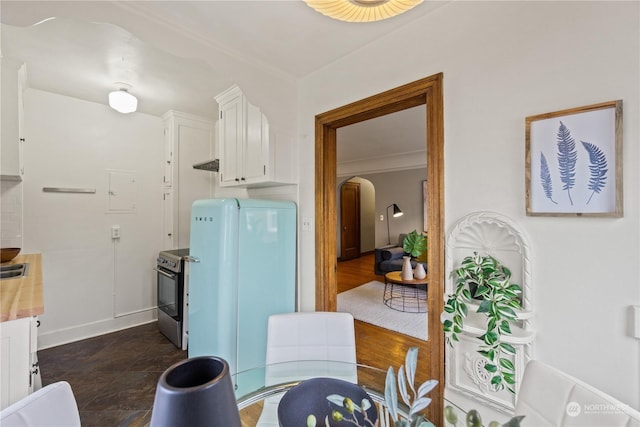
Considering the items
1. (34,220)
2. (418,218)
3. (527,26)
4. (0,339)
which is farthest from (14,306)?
(418,218)

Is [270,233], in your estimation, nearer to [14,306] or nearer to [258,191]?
[258,191]

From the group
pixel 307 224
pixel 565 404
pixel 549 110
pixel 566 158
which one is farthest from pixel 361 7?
pixel 307 224

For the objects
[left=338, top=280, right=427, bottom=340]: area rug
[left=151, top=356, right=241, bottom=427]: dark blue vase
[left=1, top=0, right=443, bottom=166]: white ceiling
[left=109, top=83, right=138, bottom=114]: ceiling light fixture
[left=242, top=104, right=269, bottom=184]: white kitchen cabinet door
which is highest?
[left=1, top=0, right=443, bottom=166]: white ceiling

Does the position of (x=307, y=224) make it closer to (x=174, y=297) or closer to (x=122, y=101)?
(x=174, y=297)

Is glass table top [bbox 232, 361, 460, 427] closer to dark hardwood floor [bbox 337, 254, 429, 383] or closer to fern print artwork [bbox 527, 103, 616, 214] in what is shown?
dark hardwood floor [bbox 337, 254, 429, 383]

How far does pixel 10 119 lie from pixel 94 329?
213 cm

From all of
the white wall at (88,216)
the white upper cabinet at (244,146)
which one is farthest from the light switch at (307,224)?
the white wall at (88,216)

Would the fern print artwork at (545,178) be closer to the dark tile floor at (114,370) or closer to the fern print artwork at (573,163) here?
the fern print artwork at (573,163)

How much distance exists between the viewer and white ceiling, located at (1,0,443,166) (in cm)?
144

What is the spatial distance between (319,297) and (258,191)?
1.23m

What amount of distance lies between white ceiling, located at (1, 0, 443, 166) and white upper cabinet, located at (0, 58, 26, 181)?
112mm

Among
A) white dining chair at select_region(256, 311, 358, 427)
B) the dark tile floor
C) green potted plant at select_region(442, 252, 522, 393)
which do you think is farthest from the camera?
the dark tile floor

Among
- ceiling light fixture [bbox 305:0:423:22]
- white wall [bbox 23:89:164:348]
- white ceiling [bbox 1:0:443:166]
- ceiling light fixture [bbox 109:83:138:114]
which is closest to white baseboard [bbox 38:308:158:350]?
white wall [bbox 23:89:164:348]

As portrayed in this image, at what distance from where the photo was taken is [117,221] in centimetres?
309
